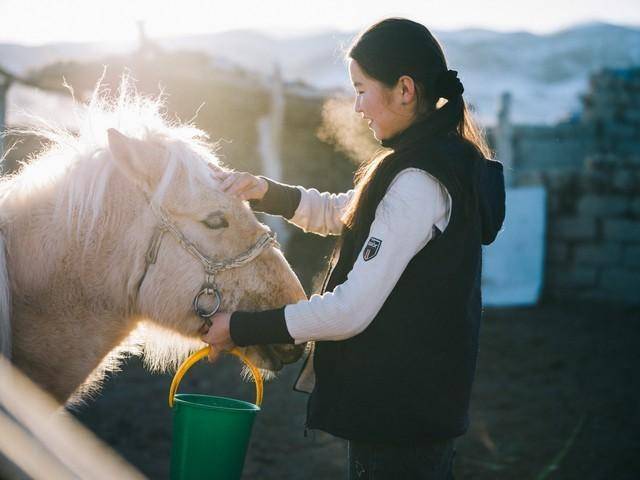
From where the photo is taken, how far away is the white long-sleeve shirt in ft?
5.78

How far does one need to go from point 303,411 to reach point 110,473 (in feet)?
5.37

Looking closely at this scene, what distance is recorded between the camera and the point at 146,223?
1.99 m

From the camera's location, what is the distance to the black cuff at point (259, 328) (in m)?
1.81

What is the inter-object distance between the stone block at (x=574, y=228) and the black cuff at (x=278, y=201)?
7.31 meters

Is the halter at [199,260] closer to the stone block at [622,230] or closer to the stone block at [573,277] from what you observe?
the stone block at [573,277]

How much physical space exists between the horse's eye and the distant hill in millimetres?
28429

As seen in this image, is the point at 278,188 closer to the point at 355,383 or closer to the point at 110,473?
the point at 355,383

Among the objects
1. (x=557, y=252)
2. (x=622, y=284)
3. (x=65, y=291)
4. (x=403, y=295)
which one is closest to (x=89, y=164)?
(x=65, y=291)

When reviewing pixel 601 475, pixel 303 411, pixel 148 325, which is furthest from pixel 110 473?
pixel 601 475

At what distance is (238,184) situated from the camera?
2113mm

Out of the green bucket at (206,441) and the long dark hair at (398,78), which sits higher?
the long dark hair at (398,78)

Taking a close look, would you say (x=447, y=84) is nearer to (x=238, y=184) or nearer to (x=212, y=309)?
(x=238, y=184)

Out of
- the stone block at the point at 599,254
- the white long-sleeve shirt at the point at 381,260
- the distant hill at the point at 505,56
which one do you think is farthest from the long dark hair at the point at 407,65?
the distant hill at the point at 505,56

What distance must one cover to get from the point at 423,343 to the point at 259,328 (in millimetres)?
454
